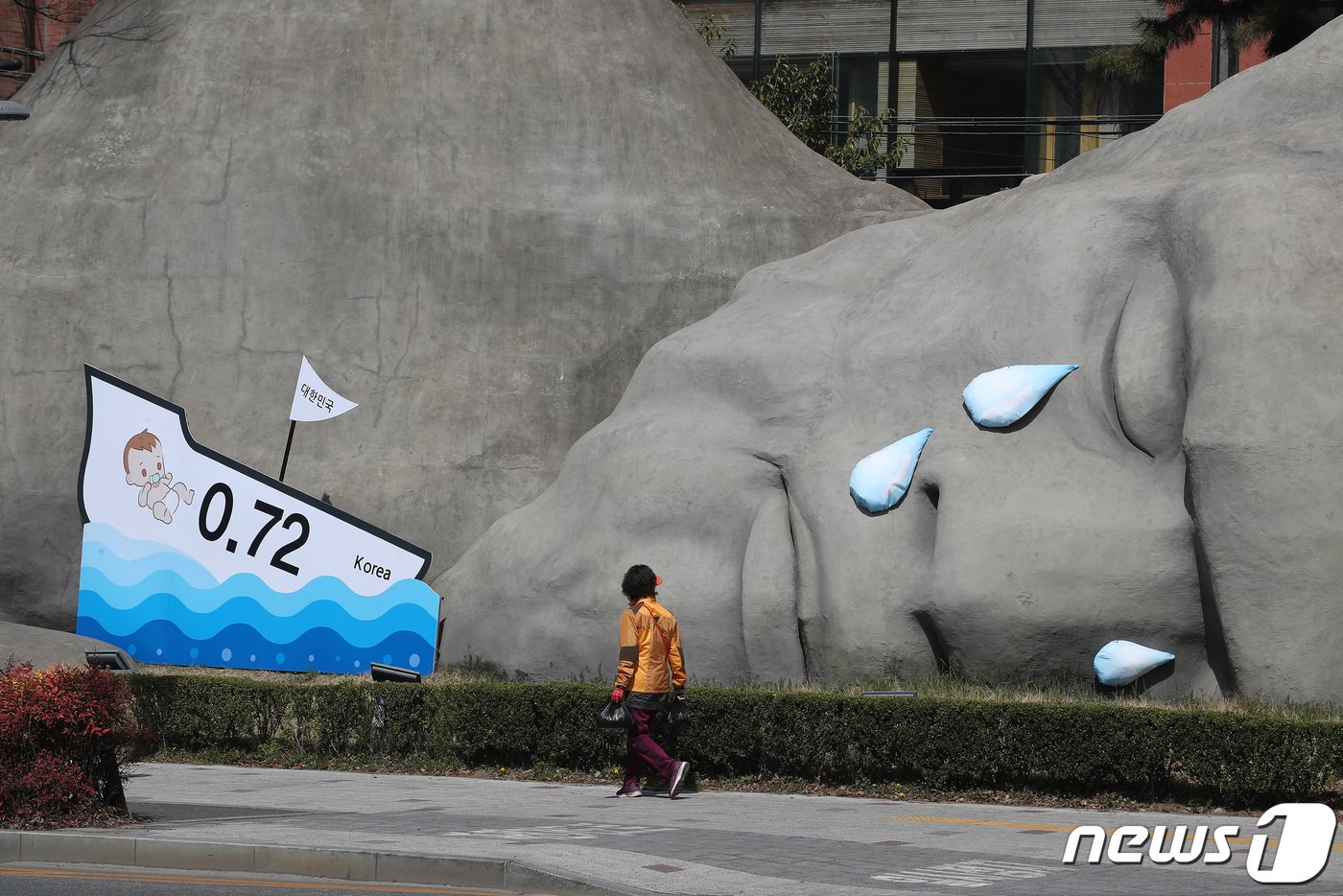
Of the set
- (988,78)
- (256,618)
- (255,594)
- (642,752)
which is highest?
(988,78)

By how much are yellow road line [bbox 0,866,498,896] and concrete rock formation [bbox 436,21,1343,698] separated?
5.81 m

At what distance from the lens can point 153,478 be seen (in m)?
18.0

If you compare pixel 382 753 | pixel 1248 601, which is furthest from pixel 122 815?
pixel 1248 601

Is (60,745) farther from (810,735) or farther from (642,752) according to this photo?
(810,735)

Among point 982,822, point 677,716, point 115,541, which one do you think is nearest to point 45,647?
point 115,541

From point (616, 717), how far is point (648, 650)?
1.68 ft

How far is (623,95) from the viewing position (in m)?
20.5

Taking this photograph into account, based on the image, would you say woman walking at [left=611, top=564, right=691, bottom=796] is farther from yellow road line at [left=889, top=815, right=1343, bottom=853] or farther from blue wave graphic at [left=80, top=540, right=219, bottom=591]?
blue wave graphic at [left=80, top=540, right=219, bottom=591]

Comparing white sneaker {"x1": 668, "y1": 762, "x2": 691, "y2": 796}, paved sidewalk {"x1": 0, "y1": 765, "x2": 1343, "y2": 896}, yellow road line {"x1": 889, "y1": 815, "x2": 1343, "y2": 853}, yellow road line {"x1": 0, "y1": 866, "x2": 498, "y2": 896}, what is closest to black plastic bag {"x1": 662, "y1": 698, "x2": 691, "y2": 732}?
white sneaker {"x1": 668, "y1": 762, "x2": 691, "y2": 796}

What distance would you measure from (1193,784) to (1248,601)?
1899 millimetres

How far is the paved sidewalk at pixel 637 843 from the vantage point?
27.1 feet

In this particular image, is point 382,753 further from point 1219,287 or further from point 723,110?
point 723,110

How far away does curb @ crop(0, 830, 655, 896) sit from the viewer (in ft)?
27.9

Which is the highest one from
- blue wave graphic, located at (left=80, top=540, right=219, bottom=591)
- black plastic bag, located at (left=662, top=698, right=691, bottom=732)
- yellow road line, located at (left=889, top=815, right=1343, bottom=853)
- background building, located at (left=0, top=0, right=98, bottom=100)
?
background building, located at (left=0, top=0, right=98, bottom=100)
